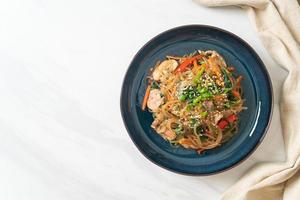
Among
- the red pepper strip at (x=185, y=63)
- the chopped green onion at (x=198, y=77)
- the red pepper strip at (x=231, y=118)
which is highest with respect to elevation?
the red pepper strip at (x=185, y=63)

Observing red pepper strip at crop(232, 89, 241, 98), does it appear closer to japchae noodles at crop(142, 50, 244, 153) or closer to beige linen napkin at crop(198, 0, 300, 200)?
japchae noodles at crop(142, 50, 244, 153)

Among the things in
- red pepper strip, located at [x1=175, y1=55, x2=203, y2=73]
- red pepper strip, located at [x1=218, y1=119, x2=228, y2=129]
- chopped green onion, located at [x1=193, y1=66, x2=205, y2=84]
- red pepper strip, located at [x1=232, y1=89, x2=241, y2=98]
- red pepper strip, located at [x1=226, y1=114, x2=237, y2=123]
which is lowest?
red pepper strip, located at [x1=218, y1=119, x2=228, y2=129]

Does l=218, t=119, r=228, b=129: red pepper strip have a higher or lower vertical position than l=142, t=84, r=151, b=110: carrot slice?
lower

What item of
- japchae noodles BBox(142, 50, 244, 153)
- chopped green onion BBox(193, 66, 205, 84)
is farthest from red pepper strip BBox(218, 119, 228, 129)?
chopped green onion BBox(193, 66, 205, 84)

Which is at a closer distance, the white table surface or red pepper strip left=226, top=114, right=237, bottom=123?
red pepper strip left=226, top=114, right=237, bottom=123

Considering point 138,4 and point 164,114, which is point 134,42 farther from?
point 164,114

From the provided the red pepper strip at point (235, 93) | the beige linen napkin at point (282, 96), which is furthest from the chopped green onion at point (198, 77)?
the beige linen napkin at point (282, 96)

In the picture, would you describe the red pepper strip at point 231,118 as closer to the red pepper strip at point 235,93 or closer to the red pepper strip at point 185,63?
the red pepper strip at point 235,93
